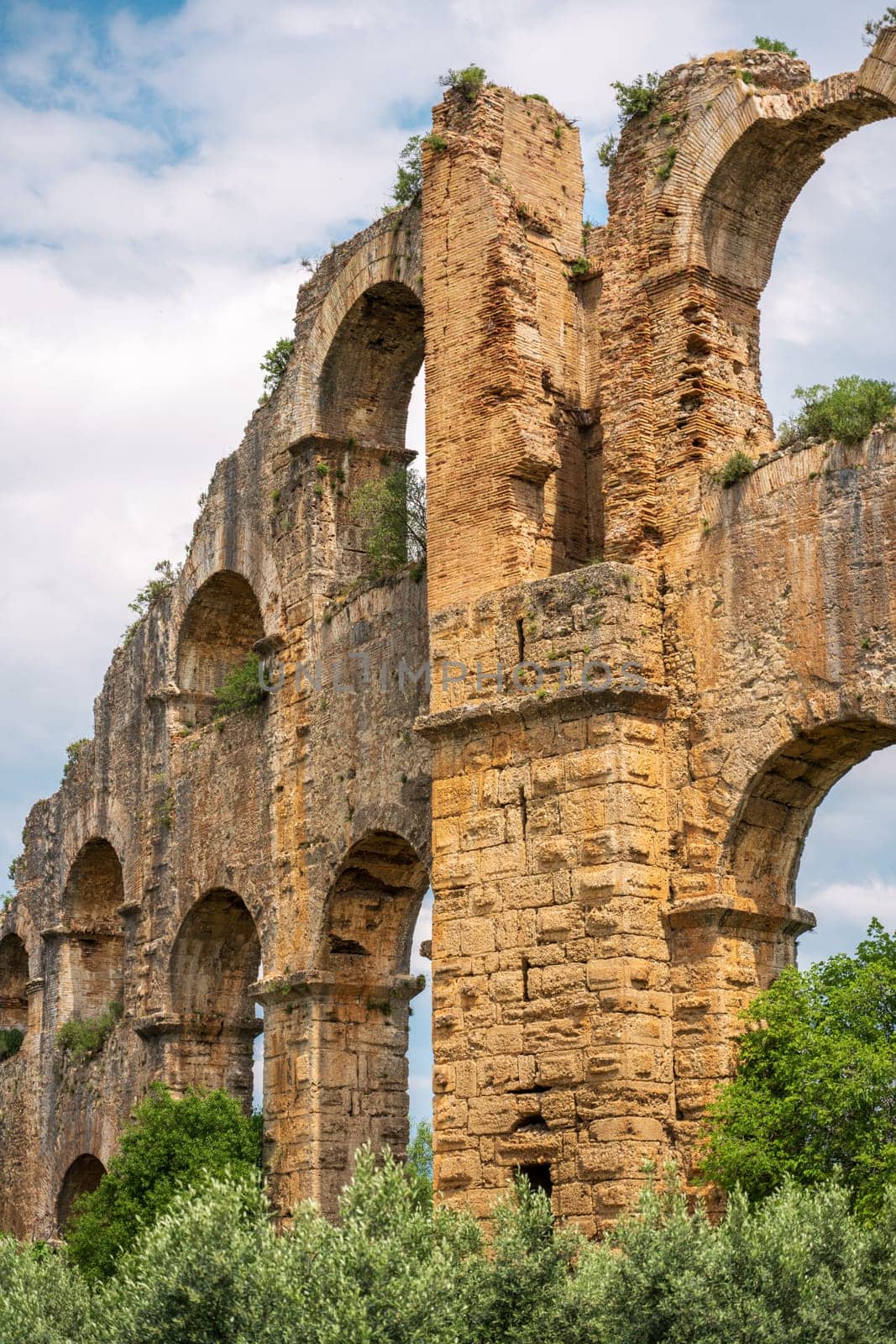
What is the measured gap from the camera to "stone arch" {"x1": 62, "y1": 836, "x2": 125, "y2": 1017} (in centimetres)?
2161

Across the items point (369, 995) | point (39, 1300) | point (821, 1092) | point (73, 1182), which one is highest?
point (369, 995)

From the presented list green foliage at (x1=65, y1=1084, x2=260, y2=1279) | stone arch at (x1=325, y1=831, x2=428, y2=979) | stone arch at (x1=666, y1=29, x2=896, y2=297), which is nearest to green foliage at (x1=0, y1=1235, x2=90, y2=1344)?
green foliage at (x1=65, y1=1084, x2=260, y2=1279)

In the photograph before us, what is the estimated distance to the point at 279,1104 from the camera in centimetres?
1534

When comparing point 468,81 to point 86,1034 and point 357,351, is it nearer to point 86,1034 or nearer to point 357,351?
point 357,351

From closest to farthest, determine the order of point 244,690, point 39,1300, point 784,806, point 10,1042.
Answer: point 784,806
point 39,1300
point 244,690
point 10,1042

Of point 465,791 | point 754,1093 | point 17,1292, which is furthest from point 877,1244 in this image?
point 17,1292

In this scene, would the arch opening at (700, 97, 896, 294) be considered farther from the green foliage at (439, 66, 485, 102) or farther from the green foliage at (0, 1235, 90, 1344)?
the green foliage at (0, 1235, 90, 1344)

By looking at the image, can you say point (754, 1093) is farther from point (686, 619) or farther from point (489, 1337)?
point (686, 619)

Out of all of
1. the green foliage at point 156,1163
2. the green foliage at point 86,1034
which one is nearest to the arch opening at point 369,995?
the green foliage at point 156,1163

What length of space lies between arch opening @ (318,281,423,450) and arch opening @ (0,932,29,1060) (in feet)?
34.7

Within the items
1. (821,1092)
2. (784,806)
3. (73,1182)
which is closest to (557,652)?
(784,806)

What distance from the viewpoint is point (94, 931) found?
22.0m

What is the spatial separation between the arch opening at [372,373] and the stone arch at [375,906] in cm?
371

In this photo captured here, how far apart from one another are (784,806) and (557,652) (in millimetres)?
1682
